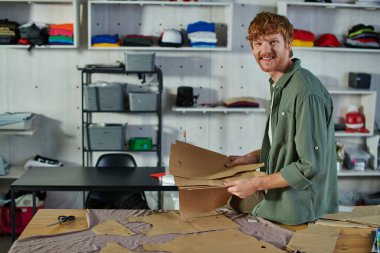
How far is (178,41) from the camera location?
4.61 metres

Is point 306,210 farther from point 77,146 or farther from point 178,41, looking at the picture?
point 77,146

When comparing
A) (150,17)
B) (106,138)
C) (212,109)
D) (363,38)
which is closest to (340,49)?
(363,38)

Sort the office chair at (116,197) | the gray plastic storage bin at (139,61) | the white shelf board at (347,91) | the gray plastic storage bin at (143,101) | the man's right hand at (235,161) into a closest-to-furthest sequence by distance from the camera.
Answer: the man's right hand at (235,161), the office chair at (116,197), the gray plastic storage bin at (139,61), the gray plastic storage bin at (143,101), the white shelf board at (347,91)

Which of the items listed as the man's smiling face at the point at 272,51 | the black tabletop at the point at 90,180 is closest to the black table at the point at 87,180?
the black tabletop at the point at 90,180

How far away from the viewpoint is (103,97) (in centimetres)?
450

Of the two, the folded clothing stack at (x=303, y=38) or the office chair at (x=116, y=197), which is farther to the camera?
the folded clothing stack at (x=303, y=38)

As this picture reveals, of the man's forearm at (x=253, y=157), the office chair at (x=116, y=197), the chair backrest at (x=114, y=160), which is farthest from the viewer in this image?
the chair backrest at (x=114, y=160)

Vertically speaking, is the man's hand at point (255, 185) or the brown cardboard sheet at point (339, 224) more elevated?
the man's hand at point (255, 185)

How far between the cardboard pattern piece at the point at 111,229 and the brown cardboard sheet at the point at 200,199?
0.80ft

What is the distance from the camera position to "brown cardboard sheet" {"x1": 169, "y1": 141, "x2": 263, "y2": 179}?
2295 mm

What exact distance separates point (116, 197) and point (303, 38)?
2080 mm

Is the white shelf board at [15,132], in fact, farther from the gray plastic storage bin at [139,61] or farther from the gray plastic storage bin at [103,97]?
the gray plastic storage bin at [139,61]

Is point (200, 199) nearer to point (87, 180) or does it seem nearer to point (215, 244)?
point (215, 244)

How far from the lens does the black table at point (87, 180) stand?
3.54m
